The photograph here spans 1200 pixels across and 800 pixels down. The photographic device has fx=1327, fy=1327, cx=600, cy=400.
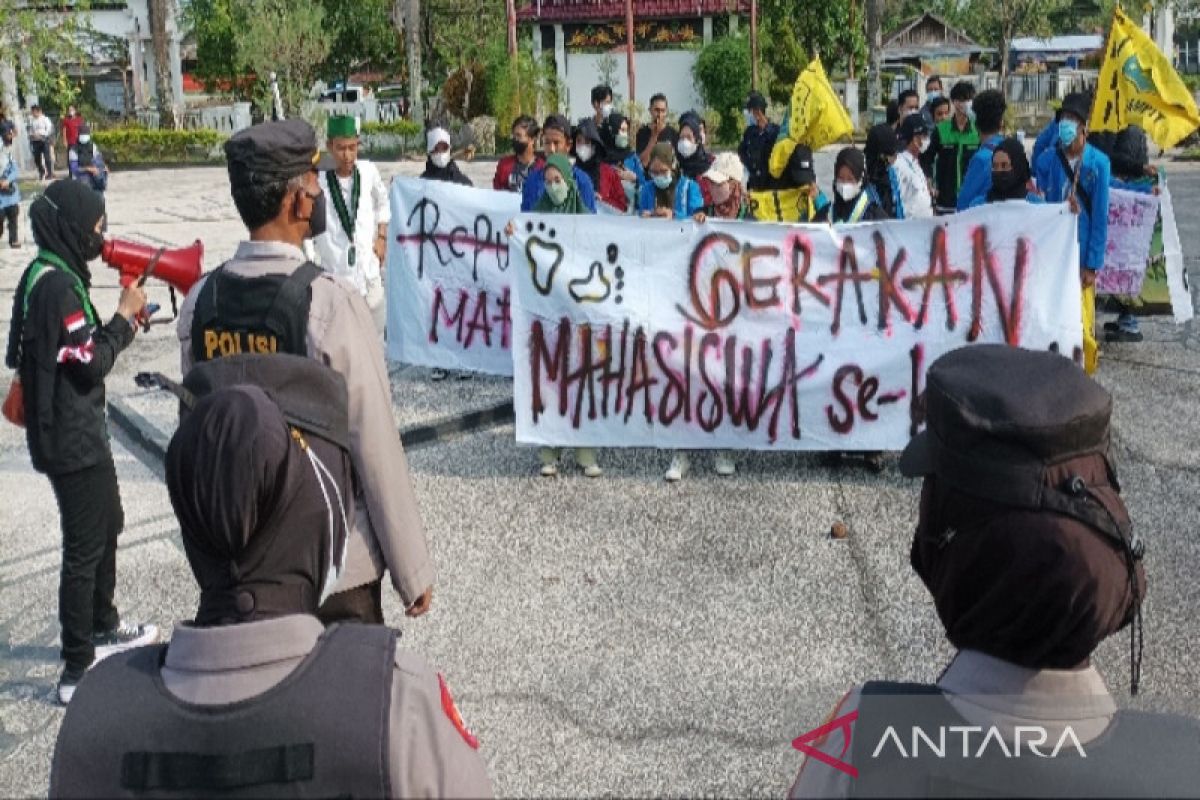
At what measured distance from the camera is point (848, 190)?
7.41m

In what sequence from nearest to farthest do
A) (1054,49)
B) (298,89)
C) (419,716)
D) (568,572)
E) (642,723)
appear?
(419,716) < (642,723) < (568,572) < (298,89) < (1054,49)

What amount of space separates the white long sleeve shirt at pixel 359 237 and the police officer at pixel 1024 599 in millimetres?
5952

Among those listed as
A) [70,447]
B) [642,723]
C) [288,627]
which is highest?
[288,627]

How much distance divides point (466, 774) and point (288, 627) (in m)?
0.34

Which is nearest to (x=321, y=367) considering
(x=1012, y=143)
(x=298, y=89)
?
(x=1012, y=143)

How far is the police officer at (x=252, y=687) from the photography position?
1.83m

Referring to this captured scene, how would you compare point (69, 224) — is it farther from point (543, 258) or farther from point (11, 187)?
point (11, 187)

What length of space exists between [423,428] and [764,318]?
2.28m

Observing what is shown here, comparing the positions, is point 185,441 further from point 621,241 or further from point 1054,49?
point 1054,49

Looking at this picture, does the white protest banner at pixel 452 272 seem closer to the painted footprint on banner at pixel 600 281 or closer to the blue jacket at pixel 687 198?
the blue jacket at pixel 687 198

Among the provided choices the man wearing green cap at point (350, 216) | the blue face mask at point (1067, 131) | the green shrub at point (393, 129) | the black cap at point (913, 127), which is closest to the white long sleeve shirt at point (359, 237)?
the man wearing green cap at point (350, 216)

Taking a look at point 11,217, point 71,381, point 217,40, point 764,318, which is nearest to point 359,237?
point 764,318

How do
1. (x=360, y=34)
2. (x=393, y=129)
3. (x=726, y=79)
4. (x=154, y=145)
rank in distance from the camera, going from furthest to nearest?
(x=360, y=34), (x=726, y=79), (x=393, y=129), (x=154, y=145)

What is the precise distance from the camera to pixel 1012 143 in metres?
8.92
